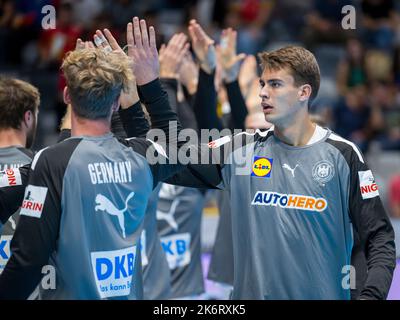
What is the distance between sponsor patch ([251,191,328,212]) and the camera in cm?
402

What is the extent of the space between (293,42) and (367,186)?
962 cm

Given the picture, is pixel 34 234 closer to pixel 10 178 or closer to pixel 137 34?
pixel 10 178

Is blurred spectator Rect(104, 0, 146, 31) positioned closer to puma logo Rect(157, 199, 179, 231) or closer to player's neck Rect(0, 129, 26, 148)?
puma logo Rect(157, 199, 179, 231)

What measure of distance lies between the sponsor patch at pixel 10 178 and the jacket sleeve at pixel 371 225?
1.57m

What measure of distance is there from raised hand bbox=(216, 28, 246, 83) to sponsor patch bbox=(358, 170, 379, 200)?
2.09 meters

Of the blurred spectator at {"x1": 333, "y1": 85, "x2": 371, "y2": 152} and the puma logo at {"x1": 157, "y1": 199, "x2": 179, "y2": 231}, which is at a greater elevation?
the blurred spectator at {"x1": 333, "y1": 85, "x2": 371, "y2": 152}

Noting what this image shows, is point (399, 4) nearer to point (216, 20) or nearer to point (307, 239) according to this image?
point (216, 20)

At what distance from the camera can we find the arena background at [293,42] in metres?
11.3

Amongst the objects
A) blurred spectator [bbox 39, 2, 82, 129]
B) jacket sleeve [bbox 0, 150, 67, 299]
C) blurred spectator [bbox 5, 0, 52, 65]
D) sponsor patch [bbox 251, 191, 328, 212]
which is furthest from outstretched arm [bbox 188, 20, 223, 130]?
blurred spectator [bbox 5, 0, 52, 65]

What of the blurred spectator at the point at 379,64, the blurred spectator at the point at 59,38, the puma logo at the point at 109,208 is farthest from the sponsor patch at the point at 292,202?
the blurred spectator at the point at 379,64

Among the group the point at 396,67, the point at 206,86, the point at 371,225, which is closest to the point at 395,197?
the point at 396,67

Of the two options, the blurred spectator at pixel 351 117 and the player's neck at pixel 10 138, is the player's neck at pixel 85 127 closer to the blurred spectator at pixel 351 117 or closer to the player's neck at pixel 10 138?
the player's neck at pixel 10 138

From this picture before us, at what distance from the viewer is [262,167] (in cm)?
414
